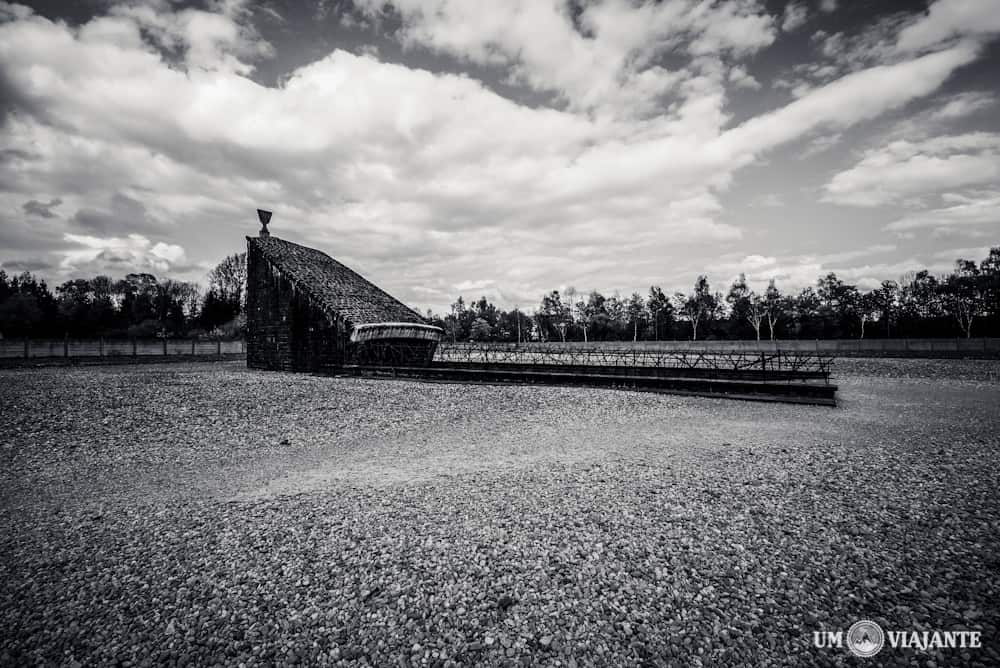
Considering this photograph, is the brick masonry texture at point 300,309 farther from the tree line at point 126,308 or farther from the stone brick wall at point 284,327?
the tree line at point 126,308

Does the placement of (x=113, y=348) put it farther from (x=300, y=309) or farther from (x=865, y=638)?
(x=865, y=638)

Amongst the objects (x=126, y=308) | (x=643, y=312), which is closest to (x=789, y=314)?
(x=643, y=312)

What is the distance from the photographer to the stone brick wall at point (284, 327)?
22641 millimetres

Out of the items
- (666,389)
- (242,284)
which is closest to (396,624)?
(666,389)

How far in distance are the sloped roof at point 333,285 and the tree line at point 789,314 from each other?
1856cm

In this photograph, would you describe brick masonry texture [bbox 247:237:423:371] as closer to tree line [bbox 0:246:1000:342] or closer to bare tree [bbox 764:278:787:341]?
tree line [bbox 0:246:1000:342]

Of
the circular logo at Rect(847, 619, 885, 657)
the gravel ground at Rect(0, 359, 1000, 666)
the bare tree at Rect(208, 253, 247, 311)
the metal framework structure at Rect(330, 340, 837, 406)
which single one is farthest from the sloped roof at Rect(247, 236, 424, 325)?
the bare tree at Rect(208, 253, 247, 311)

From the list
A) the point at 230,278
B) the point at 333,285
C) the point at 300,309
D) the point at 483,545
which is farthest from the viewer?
the point at 230,278

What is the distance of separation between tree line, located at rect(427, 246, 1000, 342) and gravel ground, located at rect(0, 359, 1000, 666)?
3889 cm

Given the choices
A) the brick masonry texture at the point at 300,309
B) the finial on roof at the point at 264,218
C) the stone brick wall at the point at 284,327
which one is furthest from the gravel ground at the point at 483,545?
the finial on roof at the point at 264,218

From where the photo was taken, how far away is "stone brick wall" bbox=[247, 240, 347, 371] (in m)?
22.6

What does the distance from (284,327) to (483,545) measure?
75.8 feet

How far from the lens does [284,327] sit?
949 inches

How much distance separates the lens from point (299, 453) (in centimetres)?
845
